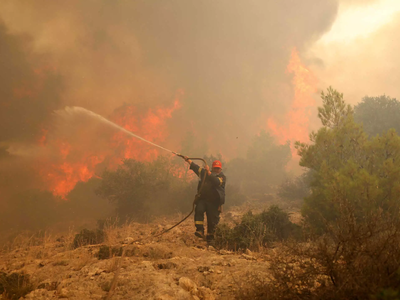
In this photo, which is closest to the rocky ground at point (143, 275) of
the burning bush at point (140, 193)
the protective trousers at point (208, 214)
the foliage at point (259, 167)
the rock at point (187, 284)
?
the rock at point (187, 284)

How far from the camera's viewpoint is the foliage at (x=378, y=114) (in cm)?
1695

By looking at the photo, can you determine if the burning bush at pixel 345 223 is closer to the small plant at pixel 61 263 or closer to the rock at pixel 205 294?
the rock at pixel 205 294

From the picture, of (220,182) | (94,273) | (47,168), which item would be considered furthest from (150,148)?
(94,273)

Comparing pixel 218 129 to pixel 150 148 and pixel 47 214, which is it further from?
pixel 47 214

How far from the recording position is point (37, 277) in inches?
166

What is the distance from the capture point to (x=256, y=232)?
6.79 meters

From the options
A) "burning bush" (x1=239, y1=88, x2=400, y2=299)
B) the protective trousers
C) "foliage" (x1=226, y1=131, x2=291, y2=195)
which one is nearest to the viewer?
"burning bush" (x1=239, y1=88, x2=400, y2=299)

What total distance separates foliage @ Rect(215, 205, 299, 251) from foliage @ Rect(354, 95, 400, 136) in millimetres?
13896

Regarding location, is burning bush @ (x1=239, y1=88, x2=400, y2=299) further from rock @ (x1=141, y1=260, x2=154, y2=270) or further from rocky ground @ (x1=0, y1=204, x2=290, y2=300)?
rock @ (x1=141, y1=260, x2=154, y2=270)

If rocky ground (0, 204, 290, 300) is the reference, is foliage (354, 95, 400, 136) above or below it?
above

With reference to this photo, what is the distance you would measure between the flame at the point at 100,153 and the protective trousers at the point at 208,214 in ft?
43.6

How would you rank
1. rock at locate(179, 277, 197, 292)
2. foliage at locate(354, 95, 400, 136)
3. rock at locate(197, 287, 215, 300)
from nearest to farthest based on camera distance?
rock at locate(197, 287, 215, 300) < rock at locate(179, 277, 197, 292) < foliage at locate(354, 95, 400, 136)

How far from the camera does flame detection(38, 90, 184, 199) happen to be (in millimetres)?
26720

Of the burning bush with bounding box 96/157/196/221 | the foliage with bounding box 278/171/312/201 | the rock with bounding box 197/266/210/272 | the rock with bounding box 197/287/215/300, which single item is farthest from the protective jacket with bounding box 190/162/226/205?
the foliage with bounding box 278/171/312/201
